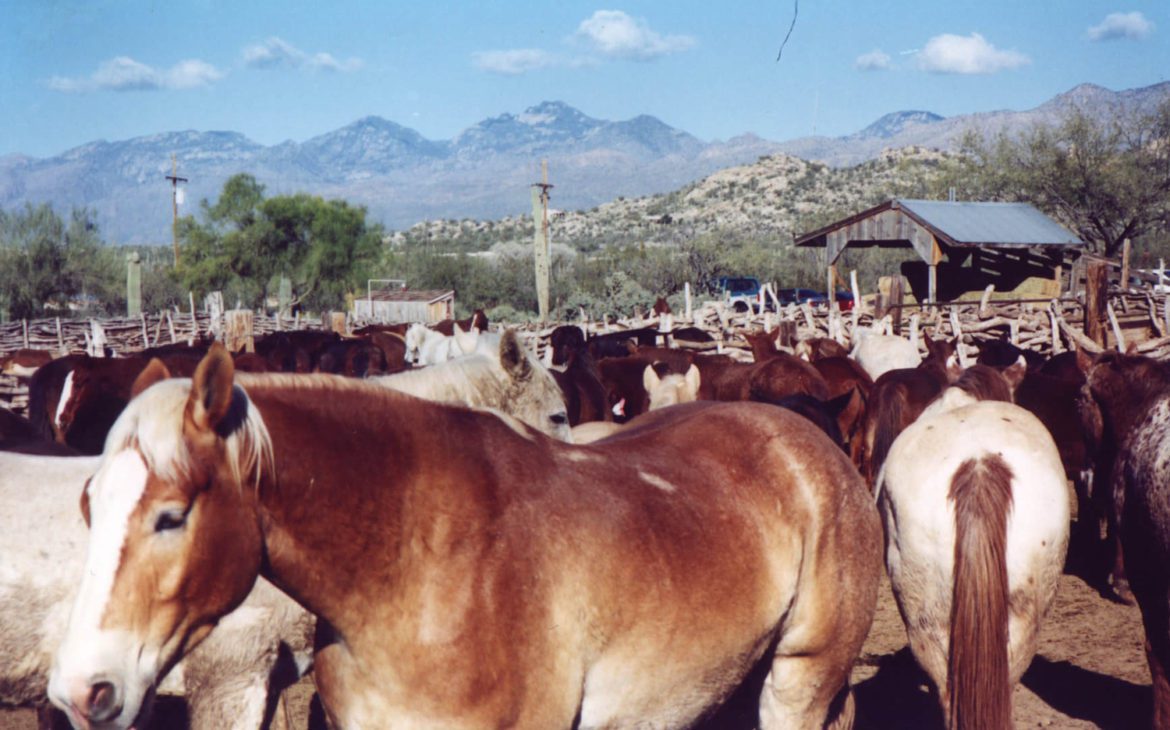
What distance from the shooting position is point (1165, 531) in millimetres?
4090

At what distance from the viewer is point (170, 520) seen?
2070mm

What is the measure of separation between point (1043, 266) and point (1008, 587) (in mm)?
26620

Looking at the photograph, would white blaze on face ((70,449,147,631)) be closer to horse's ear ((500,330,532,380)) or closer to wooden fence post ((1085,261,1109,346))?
horse's ear ((500,330,532,380))

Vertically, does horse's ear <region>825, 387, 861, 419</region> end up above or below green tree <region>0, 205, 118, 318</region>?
below

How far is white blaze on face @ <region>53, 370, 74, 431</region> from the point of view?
9.45 meters

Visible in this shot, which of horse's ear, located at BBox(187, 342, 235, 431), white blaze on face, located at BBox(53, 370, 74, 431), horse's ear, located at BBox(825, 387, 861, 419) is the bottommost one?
horse's ear, located at BBox(825, 387, 861, 419)

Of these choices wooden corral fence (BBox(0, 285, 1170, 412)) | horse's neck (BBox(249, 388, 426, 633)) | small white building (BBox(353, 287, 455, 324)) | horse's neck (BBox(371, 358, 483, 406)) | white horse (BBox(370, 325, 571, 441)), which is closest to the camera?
horse's neck (BBox(249, 388, 426, 633))

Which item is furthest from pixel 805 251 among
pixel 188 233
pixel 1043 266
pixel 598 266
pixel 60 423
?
pixel 60 423

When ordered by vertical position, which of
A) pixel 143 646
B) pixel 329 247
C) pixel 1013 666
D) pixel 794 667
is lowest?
pixel 1013 666

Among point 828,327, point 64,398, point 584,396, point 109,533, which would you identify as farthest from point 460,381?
point 828,327

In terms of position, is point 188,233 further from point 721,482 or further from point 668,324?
point 721,482

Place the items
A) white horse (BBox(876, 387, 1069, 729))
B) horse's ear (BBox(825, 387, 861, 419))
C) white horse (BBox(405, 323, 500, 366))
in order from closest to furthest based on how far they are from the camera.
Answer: white horse (BBox(876, 387, 1069, 729))
horse's ear (BBox(825, 387, 861, 419))
white horse (BBox(405, 323, 500, 366))

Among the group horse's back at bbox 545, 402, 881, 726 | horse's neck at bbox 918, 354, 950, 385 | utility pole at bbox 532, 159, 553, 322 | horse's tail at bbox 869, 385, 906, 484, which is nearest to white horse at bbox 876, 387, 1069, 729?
horse's back at bbox 545, 402, 881, 726

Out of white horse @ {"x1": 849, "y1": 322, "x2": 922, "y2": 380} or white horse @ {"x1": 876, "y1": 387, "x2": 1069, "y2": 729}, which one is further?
white horse @ {"x1": 849, "y1": 322, "x2": 922, "y2": 380}
